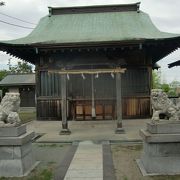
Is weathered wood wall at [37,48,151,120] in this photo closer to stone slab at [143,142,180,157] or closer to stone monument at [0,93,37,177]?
stone monument at [0,93,37,177]

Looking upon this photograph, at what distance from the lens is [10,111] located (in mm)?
7184

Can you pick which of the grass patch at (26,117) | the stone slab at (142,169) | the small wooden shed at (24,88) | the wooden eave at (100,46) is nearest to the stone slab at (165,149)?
the stone slab at (142,169)

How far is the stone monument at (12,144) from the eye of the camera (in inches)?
264

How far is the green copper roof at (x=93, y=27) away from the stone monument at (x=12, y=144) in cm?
735

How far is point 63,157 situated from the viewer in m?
8.43

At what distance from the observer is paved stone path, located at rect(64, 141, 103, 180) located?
658 centimetres

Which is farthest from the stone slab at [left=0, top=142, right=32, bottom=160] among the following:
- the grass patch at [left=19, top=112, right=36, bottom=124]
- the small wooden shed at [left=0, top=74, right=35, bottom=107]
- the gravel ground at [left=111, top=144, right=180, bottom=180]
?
the small wooden shed at [left=0, top=74, right=35, bottom=107]

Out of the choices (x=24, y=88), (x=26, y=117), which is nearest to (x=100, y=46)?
(x=26, y=117)

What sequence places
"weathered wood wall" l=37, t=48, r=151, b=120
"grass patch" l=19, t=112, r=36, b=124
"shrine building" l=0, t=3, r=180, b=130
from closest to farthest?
"shrine building" l=0, t=3, r=180, b=130, "weathered wood wall" l=37, t=48, r=151, b=120, "grass patch" l=19, t=112, r=36, b=124

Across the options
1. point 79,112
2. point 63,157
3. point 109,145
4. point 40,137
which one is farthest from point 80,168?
point 79,112

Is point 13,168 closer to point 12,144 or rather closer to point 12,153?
point 12,153

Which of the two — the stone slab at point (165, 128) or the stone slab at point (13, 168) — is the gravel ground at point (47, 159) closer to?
the stone slab at point (13, 168)

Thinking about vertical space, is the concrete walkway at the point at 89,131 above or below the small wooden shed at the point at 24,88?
below

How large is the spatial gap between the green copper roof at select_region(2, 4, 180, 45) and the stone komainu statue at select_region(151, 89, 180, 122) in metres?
7.69
